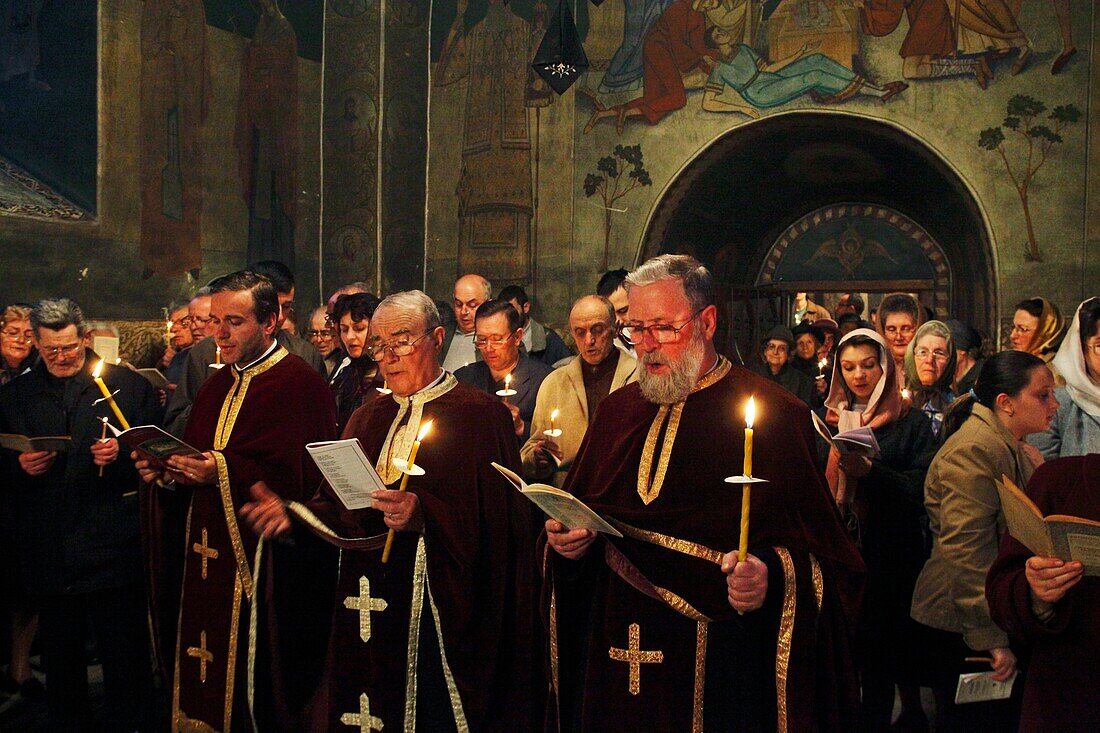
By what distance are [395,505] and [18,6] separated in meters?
7.66

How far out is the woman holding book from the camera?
3.63 metres

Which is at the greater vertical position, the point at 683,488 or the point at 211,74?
the point at 211,74

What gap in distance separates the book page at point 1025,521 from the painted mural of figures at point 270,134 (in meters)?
9.75

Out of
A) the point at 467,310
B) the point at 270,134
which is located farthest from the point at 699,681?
the point at 270,134

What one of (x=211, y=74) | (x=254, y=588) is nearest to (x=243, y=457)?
(x=254, y=588)

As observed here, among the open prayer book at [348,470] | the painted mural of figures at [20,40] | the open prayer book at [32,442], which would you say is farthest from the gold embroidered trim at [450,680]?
the painted mural of figures at [20,40]

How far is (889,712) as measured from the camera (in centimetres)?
448

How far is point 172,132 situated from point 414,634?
809 cm

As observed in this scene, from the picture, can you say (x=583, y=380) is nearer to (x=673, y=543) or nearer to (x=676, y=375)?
(x=676, y=375)

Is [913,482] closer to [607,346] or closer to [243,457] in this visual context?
[607,346]

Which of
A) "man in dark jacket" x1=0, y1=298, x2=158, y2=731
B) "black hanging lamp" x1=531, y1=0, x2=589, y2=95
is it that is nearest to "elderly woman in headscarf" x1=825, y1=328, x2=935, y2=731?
"man in dark jacket" x1=0, y1=298, x2=158, y2=731

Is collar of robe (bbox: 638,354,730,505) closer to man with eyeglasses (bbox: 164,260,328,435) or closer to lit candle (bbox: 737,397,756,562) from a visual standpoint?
lit candle (bbox: 737,397,756,562)

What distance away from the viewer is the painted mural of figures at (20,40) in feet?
29.6

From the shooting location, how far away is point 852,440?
383 cm
